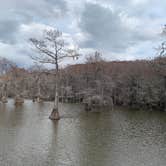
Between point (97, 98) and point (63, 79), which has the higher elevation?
point (63, 79)

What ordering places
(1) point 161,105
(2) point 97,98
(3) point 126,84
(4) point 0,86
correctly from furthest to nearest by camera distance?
(4) point 0,86 < (3) point 126,84 < (1) point 161,105 < (2) point 97,98

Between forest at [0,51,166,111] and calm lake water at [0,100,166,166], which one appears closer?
calm lake water at [0,100,166,166]

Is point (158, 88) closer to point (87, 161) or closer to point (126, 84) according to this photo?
point (126, 84)

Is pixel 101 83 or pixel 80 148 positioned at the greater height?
pixel 101 83

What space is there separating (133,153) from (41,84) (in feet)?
197

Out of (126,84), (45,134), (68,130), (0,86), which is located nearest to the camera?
(45,134)

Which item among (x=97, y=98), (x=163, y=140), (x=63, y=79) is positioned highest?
(x=63, y=79)

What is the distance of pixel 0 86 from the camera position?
5866 cm

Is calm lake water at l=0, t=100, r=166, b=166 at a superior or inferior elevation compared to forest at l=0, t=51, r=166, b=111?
inferior

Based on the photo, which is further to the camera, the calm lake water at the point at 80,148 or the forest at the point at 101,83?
the forest at the point at 101,83

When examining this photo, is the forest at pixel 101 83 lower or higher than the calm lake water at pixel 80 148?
higher

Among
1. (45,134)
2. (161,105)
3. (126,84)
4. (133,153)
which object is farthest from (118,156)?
(126,84)

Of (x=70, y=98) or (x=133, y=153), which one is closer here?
(x=133, y=153)

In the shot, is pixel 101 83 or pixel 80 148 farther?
pixel 101 83
